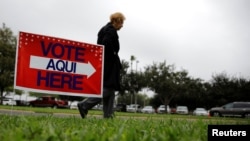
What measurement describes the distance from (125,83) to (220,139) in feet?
172

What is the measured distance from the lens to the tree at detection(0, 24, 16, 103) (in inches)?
1464

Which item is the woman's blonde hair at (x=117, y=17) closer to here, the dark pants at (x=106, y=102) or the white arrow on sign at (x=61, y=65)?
the white arrow on sign at (x=61, y=65)

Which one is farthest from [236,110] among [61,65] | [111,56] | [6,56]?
[6,56]

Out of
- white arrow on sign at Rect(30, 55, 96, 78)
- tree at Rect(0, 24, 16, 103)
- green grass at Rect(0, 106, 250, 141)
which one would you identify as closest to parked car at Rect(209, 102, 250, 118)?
tree at Rect(0, 24, 16, 103)

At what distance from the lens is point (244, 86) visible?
5656 centimetres

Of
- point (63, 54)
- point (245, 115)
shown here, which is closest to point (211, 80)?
point (245, 115)

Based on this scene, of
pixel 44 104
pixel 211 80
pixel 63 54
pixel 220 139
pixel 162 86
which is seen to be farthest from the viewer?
pixel 211 80

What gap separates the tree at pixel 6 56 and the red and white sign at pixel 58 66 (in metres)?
33.9

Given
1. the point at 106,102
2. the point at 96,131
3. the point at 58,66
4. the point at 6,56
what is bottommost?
the point at 96,131

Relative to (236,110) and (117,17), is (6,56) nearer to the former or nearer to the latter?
(236,110)

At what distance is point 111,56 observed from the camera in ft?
20.4

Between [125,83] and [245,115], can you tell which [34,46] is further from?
[125,83]

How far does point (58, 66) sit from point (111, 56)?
3.96ft

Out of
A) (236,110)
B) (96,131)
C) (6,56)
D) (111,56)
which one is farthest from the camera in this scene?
(6,56)
